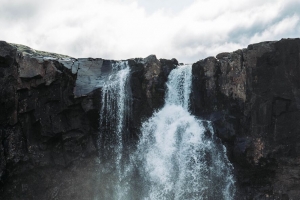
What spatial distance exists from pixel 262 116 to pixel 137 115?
10.5 meters

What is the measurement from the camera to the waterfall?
81.1 ft

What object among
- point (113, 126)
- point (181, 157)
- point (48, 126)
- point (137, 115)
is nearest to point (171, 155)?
point (181, 157)

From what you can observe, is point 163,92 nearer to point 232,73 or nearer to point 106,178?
point 232,73

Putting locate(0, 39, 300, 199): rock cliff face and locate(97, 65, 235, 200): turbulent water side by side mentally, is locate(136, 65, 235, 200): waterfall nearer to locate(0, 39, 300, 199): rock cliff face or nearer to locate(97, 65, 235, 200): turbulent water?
locate(97, 65, 235, 200): turbulent water

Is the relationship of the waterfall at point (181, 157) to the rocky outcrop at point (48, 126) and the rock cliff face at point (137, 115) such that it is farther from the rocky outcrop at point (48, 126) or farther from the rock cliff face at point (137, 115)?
the rocky outcrop at point (48, 126)

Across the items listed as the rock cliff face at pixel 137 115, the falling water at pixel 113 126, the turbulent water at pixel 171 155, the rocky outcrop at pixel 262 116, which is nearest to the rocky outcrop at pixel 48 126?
the rock cliff face at pixel 137 115

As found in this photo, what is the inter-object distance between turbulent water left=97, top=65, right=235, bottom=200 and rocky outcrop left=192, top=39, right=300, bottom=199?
1370 millimetres

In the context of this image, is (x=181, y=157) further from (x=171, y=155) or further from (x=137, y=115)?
(x=137, y=115)

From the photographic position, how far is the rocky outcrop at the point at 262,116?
23656mm

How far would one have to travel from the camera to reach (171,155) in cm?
2562

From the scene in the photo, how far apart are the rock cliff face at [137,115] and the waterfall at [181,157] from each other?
831 millimetres

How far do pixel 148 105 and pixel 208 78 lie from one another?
19.0ft

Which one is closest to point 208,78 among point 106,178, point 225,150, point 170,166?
point 225,150

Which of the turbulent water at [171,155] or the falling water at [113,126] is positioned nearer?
the turbulent water at [171,155]
